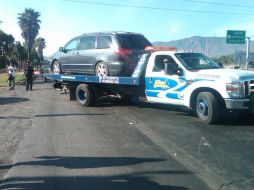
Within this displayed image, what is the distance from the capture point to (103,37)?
1455cm

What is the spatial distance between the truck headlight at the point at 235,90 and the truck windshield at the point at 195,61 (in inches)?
63.3

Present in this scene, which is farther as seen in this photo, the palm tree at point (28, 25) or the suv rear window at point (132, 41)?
the palm tree at point (28, 25)

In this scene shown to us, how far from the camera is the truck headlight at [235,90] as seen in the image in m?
10.6

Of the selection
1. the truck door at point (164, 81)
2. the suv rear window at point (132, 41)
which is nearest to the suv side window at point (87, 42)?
the suv rear window at point (132, 41)

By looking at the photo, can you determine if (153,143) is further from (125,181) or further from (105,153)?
(125,181)

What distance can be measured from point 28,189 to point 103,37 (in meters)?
9.31

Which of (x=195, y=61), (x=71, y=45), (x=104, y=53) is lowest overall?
(x=195, y=61)

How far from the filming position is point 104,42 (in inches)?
569

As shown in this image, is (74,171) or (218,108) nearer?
(74,171)

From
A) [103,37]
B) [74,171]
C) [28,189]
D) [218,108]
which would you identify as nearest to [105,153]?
[74,171]

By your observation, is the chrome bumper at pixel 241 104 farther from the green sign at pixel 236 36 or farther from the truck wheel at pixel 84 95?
the green sign at pixel 236 36

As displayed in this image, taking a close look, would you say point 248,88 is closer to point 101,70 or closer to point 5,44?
point 101,70

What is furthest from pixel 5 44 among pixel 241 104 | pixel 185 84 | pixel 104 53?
pixel 241 104

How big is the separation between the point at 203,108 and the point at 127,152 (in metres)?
Answer: 3.80
